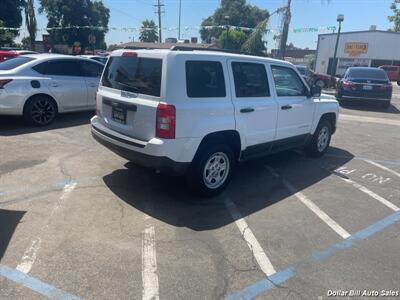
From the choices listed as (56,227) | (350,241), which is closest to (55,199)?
(56,227)

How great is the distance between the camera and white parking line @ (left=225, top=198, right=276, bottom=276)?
10.8ft

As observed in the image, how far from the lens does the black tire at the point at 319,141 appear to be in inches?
262

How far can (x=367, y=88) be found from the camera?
1383 cm

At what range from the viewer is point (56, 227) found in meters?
3.79

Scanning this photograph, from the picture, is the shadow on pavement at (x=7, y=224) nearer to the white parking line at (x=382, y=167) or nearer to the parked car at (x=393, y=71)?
the white parking line at (x=382, y=167)

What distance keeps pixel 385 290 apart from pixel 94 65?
831 centimetres

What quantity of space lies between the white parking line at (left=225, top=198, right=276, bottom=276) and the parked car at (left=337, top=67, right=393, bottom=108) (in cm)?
1130

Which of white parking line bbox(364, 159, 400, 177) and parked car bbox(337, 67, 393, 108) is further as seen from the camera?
parked car bbox(337, 67, 393, 108)

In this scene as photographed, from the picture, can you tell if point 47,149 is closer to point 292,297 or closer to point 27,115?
point 27,115

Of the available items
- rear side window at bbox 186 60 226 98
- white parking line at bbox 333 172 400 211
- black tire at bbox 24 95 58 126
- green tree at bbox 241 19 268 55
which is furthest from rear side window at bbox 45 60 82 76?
green tree at bbox 241 19 268 55

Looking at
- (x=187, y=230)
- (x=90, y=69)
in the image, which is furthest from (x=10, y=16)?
(x=187, y=230)

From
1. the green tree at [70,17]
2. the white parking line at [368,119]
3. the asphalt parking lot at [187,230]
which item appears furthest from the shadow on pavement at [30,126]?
the green tree at [70,17]

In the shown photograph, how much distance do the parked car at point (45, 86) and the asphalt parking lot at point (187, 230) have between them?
1.33 metres

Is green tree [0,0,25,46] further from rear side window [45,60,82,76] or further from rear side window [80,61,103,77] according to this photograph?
rear side window [45,60,82,76]
